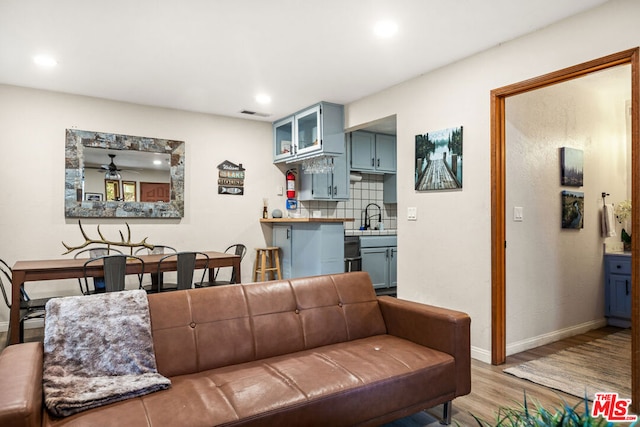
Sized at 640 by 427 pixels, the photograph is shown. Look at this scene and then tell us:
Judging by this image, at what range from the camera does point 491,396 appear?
2.53 metres

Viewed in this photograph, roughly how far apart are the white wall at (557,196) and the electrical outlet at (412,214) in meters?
0.80

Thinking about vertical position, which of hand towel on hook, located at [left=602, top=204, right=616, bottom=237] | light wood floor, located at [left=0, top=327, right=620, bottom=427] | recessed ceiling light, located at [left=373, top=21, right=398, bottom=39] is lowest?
light wood floor, located at [left=0, top=327, right=620, bottom=427]

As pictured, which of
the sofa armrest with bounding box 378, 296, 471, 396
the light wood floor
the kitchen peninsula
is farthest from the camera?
the kitchen peninsula

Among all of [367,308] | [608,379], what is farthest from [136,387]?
[608,379]

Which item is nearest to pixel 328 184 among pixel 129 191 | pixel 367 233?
pixel 367 233

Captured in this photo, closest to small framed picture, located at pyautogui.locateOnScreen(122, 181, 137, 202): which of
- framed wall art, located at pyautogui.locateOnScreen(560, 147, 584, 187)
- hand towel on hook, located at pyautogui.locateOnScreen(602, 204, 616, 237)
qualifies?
framed wall art, located at pyautogui.locateOnScreen(560, 147, 584, 187)

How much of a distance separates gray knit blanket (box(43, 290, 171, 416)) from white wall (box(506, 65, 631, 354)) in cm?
279

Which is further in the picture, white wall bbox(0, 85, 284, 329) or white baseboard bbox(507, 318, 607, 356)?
white wall bbox(0, 85, 284, 329)

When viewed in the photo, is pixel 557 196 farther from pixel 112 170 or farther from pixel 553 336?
pixel 112 170

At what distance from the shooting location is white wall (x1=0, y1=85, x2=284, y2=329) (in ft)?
13.3

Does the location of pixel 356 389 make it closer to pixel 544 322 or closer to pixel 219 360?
pixel 219 360

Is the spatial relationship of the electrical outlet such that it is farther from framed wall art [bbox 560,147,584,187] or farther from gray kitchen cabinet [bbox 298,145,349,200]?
gray kitchen cabinet [bbox 298,145,349,200]

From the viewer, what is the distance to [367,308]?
256 cm

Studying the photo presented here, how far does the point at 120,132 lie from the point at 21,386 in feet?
12.6
